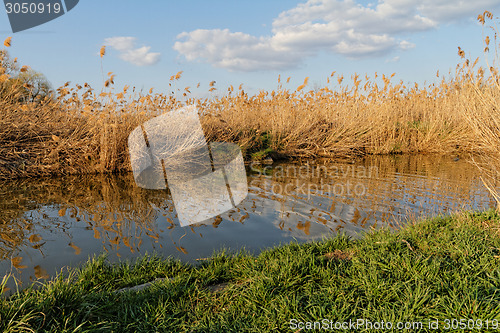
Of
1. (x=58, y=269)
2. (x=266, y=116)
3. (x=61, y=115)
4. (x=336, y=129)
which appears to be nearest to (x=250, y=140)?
(x=266, y=116)

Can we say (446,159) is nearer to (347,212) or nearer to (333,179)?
(333,179)

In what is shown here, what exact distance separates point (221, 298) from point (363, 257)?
51.7 inches

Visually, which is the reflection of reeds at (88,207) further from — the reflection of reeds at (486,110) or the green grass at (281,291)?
the reflection of reeds at (486,110)

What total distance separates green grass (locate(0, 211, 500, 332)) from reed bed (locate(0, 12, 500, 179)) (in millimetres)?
2134

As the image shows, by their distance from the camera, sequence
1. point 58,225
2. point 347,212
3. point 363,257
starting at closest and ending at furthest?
point 363,257
point 58,225
point 347,212

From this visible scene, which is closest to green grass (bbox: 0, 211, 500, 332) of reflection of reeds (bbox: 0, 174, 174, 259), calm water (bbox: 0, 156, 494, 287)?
calm water (bbox: 0, 156, 494, 287)

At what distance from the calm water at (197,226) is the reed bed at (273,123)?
810 millimetres

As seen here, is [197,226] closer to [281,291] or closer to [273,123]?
[281,291]

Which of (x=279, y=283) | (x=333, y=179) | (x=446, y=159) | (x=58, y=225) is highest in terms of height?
(x=279, y=283)

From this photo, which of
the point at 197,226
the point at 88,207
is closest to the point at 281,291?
the point at 197,226

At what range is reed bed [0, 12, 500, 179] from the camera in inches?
304

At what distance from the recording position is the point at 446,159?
35.8 feet

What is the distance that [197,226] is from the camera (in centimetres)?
461

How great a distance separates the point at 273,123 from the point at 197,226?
691 cm
